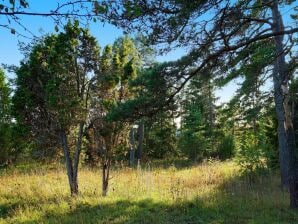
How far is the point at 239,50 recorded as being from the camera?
752cm

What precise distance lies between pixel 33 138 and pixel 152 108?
417 cm

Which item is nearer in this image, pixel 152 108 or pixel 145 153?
pixel 152 108

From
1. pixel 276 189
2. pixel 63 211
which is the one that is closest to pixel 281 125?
pixel 276 189

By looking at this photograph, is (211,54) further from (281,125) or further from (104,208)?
(281,125)

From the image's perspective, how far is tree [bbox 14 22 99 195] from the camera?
899 cm

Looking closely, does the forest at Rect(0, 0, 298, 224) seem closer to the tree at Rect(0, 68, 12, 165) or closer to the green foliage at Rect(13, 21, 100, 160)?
the green foliage at Rect(13, 21, 100, 160)

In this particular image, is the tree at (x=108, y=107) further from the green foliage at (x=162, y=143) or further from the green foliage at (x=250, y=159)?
the green foliage at (x=162, y=143)

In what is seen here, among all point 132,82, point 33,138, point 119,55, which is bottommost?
point 33,138

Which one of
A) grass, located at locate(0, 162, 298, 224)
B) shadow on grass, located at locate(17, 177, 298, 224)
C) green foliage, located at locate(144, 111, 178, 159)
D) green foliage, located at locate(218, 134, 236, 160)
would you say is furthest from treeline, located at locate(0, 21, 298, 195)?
green foliage, located at locate(144, 111, 178, 159)

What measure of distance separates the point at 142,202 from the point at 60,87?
139 inches

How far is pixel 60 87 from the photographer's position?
29.4 feet

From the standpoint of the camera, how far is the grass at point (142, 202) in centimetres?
727

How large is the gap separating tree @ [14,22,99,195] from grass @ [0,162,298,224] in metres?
1.17

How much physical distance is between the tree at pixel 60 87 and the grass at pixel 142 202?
1.17 m
